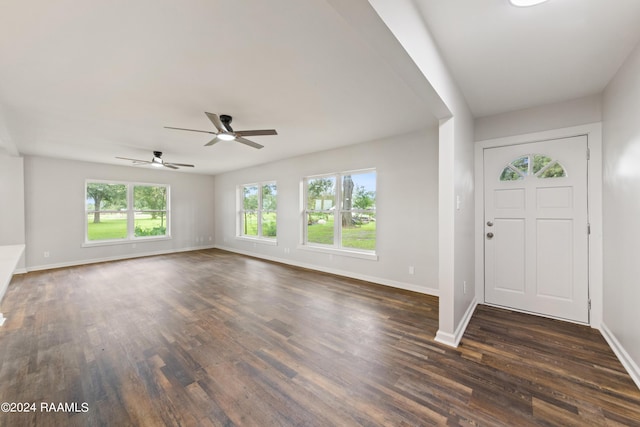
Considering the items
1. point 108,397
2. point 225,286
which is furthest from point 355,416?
point 225,286

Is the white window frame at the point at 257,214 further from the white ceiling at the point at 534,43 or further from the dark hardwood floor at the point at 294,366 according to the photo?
the white ceiling at the point at 534,43

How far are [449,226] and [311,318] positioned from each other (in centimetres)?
182

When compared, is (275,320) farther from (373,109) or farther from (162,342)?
(373,109)

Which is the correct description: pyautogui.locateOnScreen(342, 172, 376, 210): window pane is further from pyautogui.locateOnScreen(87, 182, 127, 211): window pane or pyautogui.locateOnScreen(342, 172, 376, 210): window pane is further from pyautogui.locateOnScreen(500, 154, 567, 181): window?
pyautogui.locateOnScreen(87, 182, 127, 211): window pane

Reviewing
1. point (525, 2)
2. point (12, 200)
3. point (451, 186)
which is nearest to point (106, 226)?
point (12, 200)

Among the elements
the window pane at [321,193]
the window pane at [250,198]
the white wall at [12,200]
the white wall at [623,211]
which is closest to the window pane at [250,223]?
the window pane at [250,198]

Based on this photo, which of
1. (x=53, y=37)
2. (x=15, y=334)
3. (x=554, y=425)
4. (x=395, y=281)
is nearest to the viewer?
(x=554, y=425)

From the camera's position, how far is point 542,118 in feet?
9.42

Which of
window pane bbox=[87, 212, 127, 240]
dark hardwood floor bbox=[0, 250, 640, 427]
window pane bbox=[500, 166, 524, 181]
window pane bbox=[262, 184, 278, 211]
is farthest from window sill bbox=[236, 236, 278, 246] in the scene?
window pane bbox=[500, 166, 524, 181]

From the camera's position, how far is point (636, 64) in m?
1.86

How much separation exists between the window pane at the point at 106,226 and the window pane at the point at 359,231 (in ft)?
19.2

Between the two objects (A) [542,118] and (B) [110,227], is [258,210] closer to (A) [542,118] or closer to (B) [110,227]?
(B) [110,227]

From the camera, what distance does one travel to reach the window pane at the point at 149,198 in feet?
21.9

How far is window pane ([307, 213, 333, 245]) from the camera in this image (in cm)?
510
